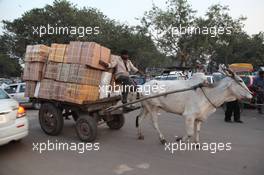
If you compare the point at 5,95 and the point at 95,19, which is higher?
the point at 95,19

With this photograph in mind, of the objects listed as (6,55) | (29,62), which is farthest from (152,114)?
(6,55)

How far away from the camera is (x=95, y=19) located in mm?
35688

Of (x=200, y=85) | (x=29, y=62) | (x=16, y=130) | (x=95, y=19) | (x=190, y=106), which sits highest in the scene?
(x=95, y=19)

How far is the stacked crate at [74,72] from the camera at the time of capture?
7.02m

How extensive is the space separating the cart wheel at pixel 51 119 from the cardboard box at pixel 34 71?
78 centimetres

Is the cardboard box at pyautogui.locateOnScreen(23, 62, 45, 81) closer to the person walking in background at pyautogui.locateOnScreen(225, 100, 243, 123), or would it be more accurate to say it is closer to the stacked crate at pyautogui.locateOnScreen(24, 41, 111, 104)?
the stacked crate at pyautogui.locateOnScreen(24, 41, 111, 104)

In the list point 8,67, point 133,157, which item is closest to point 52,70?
point 133,157

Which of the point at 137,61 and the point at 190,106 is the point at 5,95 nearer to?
the point at 190,106

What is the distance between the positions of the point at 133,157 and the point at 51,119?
289 cm

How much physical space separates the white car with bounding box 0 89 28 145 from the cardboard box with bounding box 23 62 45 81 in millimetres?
1090

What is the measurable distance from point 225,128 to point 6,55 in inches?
1945

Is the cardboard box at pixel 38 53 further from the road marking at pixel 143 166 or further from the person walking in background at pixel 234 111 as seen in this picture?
the person walking in background at pixel 234 111
